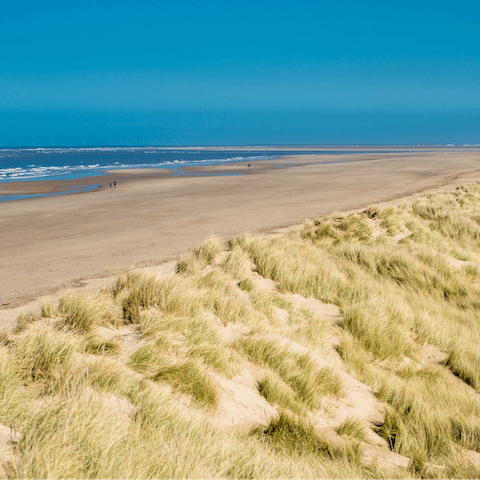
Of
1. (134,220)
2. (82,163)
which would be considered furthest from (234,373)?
(82,163)

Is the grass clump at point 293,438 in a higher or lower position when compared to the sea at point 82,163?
lower

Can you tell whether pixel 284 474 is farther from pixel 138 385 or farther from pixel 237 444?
pixel 138 385

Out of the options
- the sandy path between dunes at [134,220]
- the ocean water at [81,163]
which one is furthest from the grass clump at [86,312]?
the ocean water at [81,163]

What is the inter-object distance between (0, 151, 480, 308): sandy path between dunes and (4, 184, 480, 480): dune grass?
267 centimetres

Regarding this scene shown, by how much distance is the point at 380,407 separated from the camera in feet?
13.8

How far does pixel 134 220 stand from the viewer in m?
15.0

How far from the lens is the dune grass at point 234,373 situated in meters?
2.58

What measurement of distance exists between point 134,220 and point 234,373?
458 inches

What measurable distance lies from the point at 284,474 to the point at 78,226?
1250 centimetres

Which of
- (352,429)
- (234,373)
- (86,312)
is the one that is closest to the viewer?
(352,429)

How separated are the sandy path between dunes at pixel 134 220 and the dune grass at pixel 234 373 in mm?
2666

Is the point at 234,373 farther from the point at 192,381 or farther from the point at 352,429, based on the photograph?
the point at 352,429

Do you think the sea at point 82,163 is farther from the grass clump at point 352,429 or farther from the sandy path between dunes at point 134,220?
the grass clump at point 352,429

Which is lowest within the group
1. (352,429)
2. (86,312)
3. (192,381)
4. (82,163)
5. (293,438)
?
(352,429)
